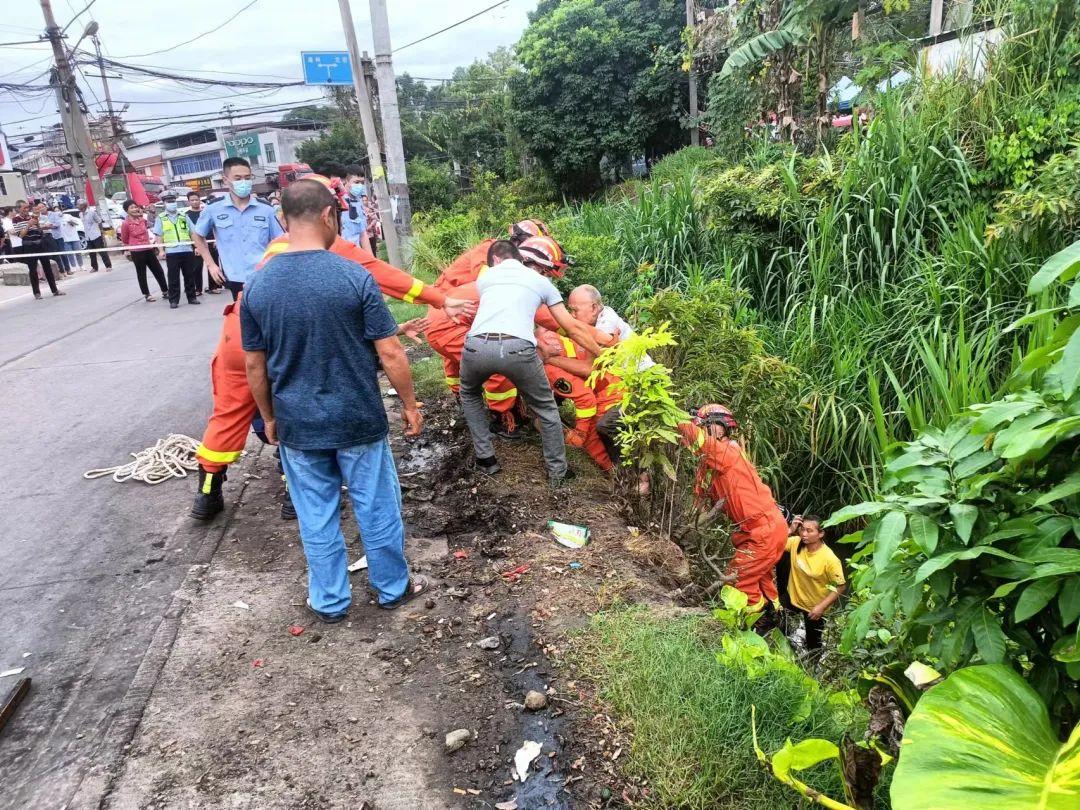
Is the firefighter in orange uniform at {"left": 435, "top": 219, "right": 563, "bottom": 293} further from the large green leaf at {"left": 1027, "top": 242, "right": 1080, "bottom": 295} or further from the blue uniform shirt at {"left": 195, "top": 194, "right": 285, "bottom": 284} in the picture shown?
the large green leaf at {"left": 1027, "top": 242, "right": 1080, "bottom": 295}

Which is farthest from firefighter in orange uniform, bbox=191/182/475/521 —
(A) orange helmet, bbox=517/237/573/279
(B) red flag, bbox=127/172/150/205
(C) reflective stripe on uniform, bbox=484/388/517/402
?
(B) red flag, bbox=127/172/150/205

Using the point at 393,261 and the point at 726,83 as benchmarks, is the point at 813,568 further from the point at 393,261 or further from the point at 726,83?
the point at 726,83

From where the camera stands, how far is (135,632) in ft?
10.8

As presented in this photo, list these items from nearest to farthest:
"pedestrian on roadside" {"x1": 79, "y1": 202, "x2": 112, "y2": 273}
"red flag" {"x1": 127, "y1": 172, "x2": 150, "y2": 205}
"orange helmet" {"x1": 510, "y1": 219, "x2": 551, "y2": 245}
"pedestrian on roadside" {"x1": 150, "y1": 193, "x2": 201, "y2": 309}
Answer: "orange helmet" {"x1": 510, "y1": 219, "x2": 551, "y2": 245}, "pedestrian on roadside" {"x1": 150, "y1": 193, "x2": 201, "y2": 309}, "pedestrian on roadside" {"x1": 79, "y1": 202, "x2": 112, "y2": 273}, "red flag" {"x1": 127, "y1": 172, "x2": 150, "y2": 205}

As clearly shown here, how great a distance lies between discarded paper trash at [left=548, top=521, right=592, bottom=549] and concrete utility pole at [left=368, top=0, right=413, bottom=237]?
9.70 metres

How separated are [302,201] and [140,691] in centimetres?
201

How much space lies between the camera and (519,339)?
429 centimetres

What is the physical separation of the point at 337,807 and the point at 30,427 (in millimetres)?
5154

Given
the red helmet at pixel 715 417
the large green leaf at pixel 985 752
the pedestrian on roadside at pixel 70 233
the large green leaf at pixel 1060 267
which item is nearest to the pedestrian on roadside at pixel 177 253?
the pedestrian on roadside at pixel 70 233

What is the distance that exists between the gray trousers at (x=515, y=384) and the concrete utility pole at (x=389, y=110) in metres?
8.67

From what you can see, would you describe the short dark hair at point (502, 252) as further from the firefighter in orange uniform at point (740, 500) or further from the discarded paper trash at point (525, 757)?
the discarded paper trash at point (525, 757)

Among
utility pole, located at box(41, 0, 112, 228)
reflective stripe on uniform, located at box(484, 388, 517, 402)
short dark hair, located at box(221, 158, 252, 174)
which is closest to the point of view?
reflective stripe on uniform, located at box(484, 388, 517, 402)

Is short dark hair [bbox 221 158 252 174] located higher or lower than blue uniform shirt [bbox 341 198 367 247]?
higher

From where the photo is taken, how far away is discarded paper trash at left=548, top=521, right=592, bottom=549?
387cm
